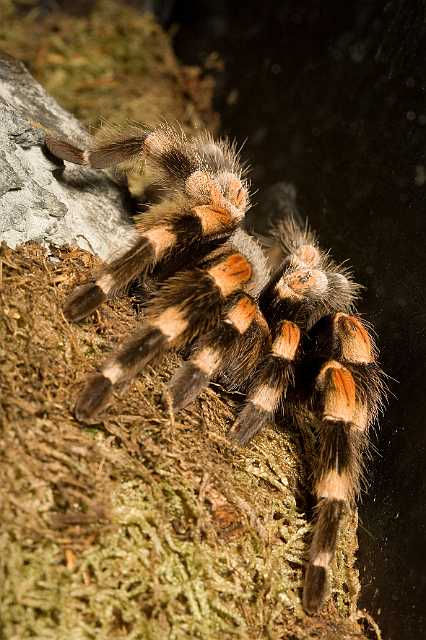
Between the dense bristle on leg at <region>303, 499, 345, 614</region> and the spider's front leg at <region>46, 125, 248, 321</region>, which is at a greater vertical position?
the spider's front leg at <region>46, 125, 248, 321</region>

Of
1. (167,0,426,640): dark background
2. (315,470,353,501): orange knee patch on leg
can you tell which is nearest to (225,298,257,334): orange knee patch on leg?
(315,470,353,501): orange knee patch on leg

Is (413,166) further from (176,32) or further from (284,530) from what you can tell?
(176,32)

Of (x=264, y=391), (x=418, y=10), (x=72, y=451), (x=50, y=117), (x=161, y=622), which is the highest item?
(x=418, y=10)

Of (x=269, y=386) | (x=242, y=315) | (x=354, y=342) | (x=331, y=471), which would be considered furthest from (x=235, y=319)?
(x=331, y=471)

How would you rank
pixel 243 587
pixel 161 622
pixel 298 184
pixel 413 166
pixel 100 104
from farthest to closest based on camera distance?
pixel 100 104, pixel 298 184, pixel 413 166, pixel 243 587, pixel 161 622

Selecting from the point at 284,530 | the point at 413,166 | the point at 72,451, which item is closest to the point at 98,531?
the point at 72,451

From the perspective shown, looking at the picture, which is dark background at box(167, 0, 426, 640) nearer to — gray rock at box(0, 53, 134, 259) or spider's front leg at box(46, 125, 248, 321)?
spider's front leg at box(46, 125, 248, 321)

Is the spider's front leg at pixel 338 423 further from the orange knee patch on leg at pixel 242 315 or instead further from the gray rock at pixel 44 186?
the gray rock at pixel 44 186
